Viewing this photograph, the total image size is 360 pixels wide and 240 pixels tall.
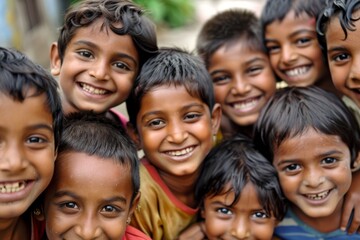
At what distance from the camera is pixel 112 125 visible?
107 inches

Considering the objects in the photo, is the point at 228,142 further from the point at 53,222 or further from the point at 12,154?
the point at 12,154

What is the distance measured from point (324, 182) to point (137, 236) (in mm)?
1040

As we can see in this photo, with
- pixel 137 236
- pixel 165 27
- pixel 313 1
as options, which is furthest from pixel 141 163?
pixel 165 27

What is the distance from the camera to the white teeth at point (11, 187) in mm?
2094

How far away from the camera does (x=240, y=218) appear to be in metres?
2.86

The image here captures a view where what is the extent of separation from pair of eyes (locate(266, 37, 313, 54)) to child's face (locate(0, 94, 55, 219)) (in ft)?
5.79

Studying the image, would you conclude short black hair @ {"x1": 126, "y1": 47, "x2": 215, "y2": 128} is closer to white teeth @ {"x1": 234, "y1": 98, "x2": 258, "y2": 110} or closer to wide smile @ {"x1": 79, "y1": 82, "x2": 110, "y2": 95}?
wide smile @ {"x1": 79, "y1": 82, "x2": 110, "y2": 95}

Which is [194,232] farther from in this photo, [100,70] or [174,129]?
[100,70]

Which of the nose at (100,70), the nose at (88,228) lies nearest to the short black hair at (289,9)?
the nose at (100,70)

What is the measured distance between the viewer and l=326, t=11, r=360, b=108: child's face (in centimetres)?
282

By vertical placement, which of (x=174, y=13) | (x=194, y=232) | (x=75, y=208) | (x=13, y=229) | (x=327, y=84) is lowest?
(x=194, y=232)

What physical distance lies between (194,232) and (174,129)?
2.08 feet

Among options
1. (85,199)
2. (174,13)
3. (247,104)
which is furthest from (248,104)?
(174,13)

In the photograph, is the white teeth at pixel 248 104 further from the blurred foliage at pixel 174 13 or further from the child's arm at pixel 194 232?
the blurred foliage at pixel 174 13
